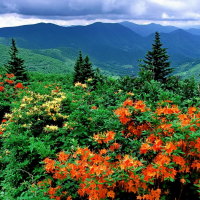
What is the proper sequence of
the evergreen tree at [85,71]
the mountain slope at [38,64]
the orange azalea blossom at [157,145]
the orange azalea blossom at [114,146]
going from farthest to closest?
the mountain slope at [38,64], the evergreen tree at [85,71], the orange azalea blossom at [114,146], the orange azalea blossom at [157,145]

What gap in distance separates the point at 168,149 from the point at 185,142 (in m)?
0.45

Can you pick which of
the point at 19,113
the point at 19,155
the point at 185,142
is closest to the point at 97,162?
the point at 185,142

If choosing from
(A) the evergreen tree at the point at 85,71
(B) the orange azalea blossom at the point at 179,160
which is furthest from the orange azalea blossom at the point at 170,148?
(A) the evergreen tree at the point at 85,71

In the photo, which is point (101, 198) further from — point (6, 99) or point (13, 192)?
point (6, 99)

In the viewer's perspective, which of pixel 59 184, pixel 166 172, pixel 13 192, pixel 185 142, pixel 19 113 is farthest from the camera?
pixel 19 113

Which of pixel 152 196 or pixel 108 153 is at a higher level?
pixel 108 153

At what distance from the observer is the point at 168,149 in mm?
3768

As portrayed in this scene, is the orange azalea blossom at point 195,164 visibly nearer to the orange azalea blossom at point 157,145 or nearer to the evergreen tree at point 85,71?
the orange azalea blossom at point 157,145

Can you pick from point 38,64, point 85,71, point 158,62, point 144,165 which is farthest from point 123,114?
point 38,64

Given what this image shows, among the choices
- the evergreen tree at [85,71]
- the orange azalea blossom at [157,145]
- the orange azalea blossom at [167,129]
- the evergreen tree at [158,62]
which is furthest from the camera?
the evergreen tree at [158,62]

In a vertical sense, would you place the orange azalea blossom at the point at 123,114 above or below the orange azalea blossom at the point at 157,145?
above

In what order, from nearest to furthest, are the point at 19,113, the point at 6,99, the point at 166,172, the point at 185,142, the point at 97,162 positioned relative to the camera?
the point at 166,172 → the point at 185,142 → the point at 97,162 → the point at 19,113 → the point at 6,99

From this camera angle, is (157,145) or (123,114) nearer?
(157,145)

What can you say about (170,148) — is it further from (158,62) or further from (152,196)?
(158,62)
